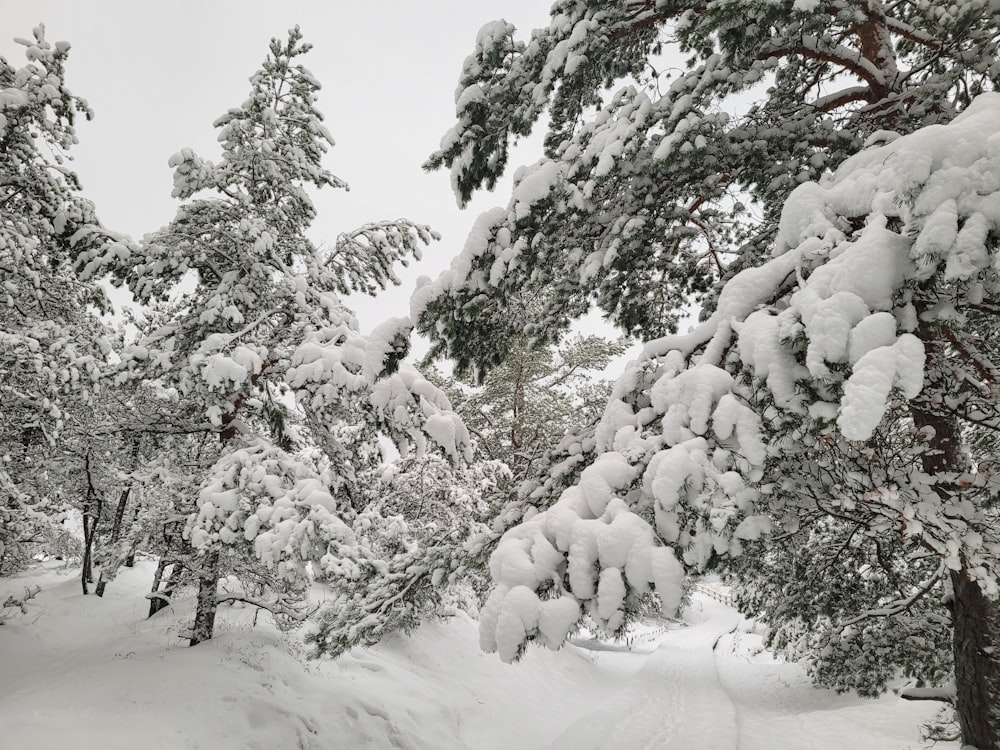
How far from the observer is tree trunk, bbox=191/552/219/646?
6395mm

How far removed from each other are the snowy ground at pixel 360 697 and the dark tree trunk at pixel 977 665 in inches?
228

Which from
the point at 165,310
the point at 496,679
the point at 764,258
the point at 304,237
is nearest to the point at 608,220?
the point at 764,258

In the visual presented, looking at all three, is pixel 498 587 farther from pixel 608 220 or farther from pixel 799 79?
pixel 799 79

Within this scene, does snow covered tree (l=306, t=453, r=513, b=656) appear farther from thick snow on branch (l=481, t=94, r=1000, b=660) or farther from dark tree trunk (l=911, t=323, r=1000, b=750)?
dark tree trunk (l=911, t=323, r=1000, b=750)

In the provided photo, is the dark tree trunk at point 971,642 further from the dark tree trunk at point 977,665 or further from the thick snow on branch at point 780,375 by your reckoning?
the thick snow on branch at point 780,375

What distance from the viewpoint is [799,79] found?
520 cm

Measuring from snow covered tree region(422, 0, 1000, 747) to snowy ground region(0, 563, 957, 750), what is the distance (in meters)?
5.11

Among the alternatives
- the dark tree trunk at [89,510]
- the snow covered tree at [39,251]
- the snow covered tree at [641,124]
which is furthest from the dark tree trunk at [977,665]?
the dark tree trunk at [89,510]

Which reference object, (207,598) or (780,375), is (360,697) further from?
(780,375)

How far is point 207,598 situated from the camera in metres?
6.66

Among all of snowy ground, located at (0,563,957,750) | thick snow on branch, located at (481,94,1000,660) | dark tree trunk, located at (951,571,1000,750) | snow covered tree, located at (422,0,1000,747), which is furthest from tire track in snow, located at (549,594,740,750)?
thick snow on branch, located at (481,94,1000,660)

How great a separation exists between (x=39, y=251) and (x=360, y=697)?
8.37 metres

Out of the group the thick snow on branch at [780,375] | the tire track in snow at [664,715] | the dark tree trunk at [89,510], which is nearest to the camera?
the thick snow on branch at [780,375]

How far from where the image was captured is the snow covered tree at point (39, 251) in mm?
6113
